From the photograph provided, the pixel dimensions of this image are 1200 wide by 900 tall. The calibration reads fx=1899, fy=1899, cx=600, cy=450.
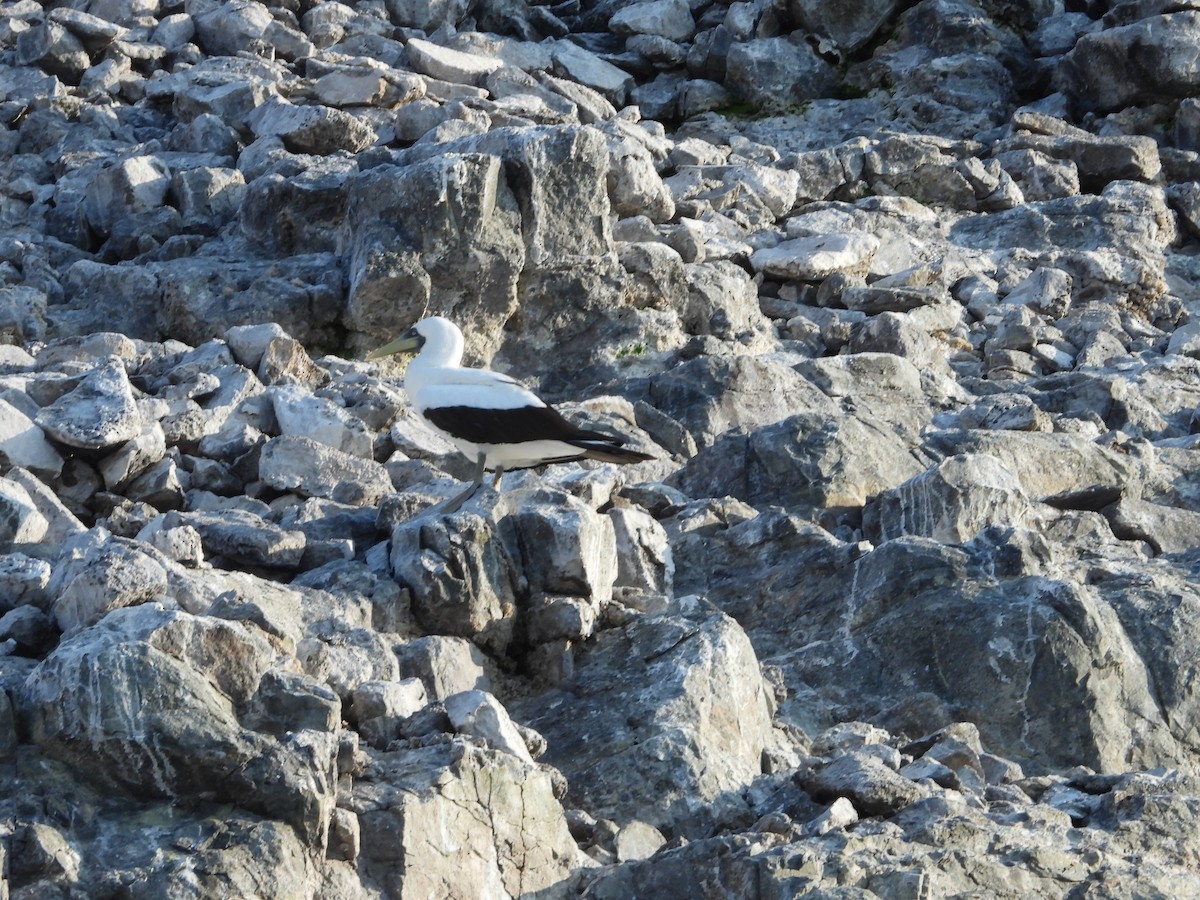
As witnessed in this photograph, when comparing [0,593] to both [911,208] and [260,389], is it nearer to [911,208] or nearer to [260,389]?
[260,389]

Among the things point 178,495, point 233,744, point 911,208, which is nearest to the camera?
point 233,744

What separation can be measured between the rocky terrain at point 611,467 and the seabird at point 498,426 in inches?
14.3

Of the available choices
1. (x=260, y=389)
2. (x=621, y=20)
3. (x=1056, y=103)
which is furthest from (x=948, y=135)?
(x=260, y=389)

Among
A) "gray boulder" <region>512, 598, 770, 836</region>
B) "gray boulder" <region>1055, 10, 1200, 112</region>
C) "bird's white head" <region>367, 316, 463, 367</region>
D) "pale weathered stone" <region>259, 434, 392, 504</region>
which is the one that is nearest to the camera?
"gray boulder" <region>512, 598, 770, 836</region>

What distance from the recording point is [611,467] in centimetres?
1193

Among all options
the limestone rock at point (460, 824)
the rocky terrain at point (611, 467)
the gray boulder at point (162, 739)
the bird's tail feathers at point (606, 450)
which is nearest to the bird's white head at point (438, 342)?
the rocky terrain at point (611, 467)

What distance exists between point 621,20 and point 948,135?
4570mm

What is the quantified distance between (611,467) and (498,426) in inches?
40.8

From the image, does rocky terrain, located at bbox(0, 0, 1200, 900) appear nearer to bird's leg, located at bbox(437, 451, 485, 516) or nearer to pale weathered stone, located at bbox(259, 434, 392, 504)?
pale weathered stone, located at bbox(259, 434, 392, 504)

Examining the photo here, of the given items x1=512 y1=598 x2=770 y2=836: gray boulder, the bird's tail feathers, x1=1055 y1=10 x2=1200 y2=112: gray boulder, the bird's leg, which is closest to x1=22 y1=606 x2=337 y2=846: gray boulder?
x1=512 y1=598 x2=770 y2=836: gray boulder

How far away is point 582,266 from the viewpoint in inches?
652

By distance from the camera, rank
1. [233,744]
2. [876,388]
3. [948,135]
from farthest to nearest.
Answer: [948,135]
[876,388]
[233,744]

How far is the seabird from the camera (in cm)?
1094

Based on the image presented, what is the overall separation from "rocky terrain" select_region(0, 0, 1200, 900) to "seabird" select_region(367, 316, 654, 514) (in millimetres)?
364
